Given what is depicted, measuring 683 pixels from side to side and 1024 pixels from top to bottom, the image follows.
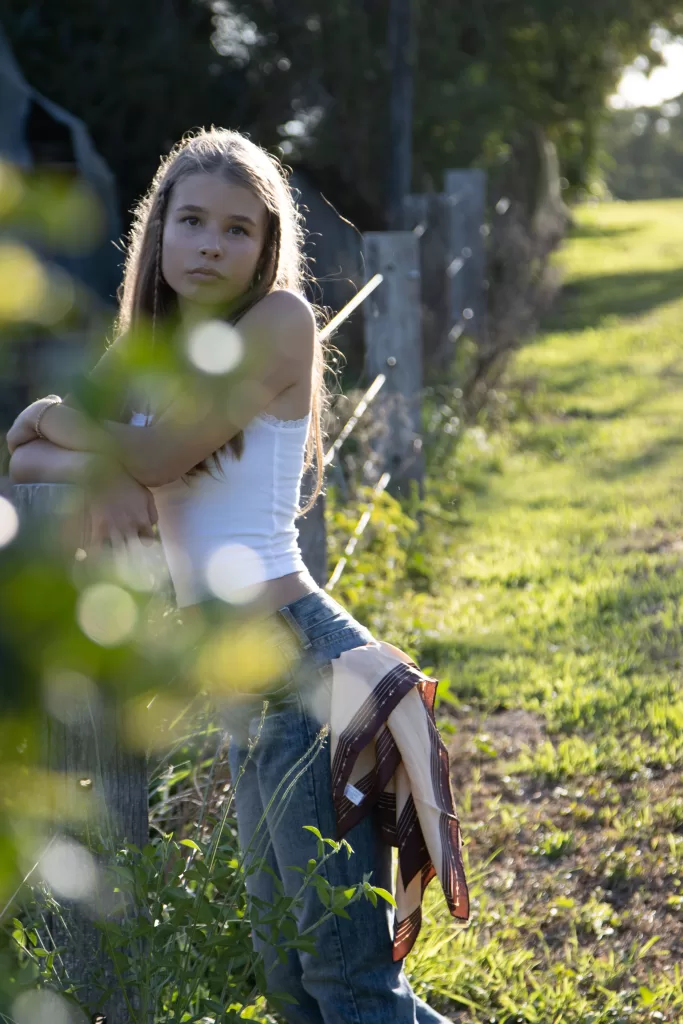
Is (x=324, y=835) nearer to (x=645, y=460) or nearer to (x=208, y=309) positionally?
(x=208, y=309)

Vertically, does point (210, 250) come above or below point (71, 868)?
above

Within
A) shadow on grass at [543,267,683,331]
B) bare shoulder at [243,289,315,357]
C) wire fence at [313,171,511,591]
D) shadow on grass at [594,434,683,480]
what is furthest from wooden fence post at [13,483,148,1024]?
shadow on grass at [543,267,683,331]

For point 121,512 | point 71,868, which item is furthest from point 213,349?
point 71,868

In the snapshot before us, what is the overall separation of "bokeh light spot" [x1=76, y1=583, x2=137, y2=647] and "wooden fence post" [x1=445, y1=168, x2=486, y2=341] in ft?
23.6

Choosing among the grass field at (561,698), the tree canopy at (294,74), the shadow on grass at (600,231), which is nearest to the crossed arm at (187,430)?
the grass field at (561,698)

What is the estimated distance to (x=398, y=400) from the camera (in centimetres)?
521

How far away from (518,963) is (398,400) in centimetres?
297

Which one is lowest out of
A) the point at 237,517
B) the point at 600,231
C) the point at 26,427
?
the point at 600,231

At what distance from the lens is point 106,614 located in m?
0.46

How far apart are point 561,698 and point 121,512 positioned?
317 cm

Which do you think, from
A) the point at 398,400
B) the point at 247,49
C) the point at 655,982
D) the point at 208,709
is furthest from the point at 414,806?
the point at 247,49

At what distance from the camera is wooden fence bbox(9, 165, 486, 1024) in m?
1.60

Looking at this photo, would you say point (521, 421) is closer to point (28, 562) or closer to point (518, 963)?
point (518, 963)

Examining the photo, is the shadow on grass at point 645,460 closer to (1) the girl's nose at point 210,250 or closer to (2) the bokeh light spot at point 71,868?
(1) the girl's nose at point 210,250
